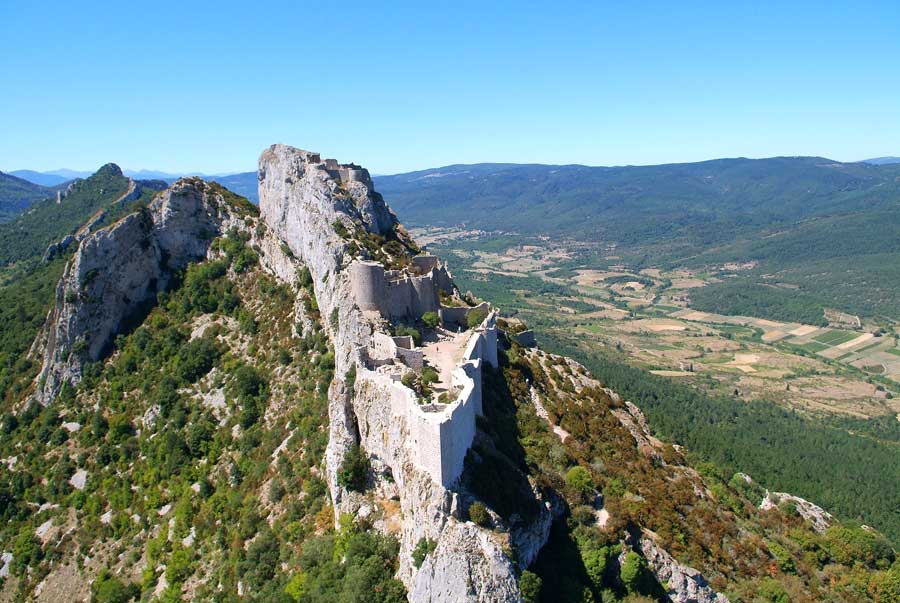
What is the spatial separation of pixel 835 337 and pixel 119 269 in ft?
614

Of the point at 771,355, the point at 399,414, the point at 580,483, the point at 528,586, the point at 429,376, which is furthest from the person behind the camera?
the point at 771,355

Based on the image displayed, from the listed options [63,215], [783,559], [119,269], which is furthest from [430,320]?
[63,215]

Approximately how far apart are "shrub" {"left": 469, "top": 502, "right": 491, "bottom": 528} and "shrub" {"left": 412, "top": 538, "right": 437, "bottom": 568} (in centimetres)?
197

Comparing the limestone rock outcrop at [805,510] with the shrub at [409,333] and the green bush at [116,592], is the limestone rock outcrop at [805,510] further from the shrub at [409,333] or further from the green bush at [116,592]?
the green bush at [116,592]

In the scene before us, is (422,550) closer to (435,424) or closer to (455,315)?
(435,424)

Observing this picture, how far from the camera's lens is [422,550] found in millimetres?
26391

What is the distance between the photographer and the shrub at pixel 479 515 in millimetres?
26188

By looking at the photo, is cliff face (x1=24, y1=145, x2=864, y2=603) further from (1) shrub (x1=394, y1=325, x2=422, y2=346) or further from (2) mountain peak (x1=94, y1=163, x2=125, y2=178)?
(2) mountain peak (x1=94, y1=163, x2=125, y2=178)

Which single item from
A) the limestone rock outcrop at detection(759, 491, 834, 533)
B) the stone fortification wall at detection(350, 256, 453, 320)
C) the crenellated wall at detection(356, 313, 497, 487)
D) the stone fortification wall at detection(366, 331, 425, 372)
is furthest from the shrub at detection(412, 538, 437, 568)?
the limestone rock outcrop at detection(759, 491, 834, 533)

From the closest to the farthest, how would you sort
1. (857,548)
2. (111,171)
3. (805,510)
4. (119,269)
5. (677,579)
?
(677,579) → (857,548) → (805,510) → (119,269) → (111,171)

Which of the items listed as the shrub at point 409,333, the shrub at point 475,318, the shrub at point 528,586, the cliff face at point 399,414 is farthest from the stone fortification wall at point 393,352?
the shrub at point 528,586

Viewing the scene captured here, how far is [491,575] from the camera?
2472cm

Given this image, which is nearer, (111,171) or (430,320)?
(430,320)

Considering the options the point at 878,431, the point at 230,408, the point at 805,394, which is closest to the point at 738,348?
the point at 805,394
